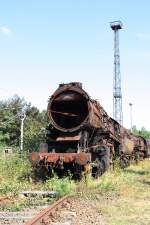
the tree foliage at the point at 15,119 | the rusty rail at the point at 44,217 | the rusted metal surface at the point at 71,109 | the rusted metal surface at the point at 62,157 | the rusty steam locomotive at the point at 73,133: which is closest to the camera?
the rusty rail at the point at 44,217

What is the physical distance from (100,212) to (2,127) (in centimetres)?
4463

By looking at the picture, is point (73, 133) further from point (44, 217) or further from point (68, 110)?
point (44, 217)

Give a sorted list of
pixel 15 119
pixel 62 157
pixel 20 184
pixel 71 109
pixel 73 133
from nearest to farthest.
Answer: pixel 20 184
pixel 62 157
pixel 73 133
pixel 71 109
pixel 15 119

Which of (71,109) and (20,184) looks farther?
(71,109)

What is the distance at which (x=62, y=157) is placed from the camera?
50.5ft

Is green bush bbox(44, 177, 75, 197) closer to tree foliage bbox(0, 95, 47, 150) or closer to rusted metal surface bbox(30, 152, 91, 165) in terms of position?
rusted metal surface bbox(30, 152, 91, 165)

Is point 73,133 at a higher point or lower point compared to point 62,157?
higher

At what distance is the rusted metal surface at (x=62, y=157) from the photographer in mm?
15039

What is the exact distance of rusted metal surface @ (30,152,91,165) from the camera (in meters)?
15.0

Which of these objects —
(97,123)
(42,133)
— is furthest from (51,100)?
(42,133)

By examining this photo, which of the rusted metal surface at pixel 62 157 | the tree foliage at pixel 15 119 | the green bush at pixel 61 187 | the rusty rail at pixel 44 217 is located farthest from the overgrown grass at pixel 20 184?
the tree foliage at pixel 15 119

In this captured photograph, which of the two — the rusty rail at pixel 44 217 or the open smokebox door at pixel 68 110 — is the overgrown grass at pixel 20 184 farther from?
the open smokebox door at pixel 68 110

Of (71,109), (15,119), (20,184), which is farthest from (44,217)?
(15,119)

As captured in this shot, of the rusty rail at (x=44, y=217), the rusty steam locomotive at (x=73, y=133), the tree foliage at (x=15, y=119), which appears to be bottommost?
the rusty rail at (x=44, y=217)
